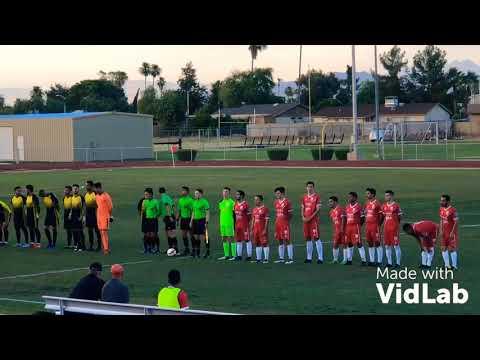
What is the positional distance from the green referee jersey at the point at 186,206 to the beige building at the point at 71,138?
44.3 m

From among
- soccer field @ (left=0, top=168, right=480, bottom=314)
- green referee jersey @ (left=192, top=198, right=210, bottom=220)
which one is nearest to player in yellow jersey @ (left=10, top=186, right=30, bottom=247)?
soccer field @ (left=0, top=168, right=480, bottom=314)

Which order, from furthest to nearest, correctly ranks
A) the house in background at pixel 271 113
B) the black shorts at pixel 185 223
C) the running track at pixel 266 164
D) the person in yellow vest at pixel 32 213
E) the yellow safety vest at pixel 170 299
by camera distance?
the house in background at pixel 271 113
the running track at pixel 266 164
the person in yellow vest at pixel 32 213
the black shorts at pixel 185 223
the yellow safety vest at pixel 170 299

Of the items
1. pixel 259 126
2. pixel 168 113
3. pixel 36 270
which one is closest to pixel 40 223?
pixel 36 270

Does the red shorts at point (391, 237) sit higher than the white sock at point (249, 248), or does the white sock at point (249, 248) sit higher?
the red shorts at point (391, 237)

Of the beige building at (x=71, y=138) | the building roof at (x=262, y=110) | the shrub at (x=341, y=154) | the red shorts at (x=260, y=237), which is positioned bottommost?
the red shorts at (x=260, y=237)

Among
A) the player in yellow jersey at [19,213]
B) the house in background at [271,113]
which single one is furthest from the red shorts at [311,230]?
the house in background at [271,113]

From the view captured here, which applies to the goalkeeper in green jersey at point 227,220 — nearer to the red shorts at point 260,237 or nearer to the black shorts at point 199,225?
the black shorts at point 199,225

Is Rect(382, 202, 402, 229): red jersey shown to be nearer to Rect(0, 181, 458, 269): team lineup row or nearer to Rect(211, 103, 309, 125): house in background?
Rect(0, 181, 458, 269): team lineup row

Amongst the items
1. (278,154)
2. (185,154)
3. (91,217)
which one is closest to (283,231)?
(91,217)

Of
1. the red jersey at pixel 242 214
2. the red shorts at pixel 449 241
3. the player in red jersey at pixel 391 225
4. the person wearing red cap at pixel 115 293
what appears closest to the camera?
A: the person wearing red cap at pixel 115 293

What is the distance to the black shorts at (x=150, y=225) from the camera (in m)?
21.7

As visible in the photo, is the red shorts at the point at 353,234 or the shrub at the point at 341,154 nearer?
the red shorts at the point at 353,234
